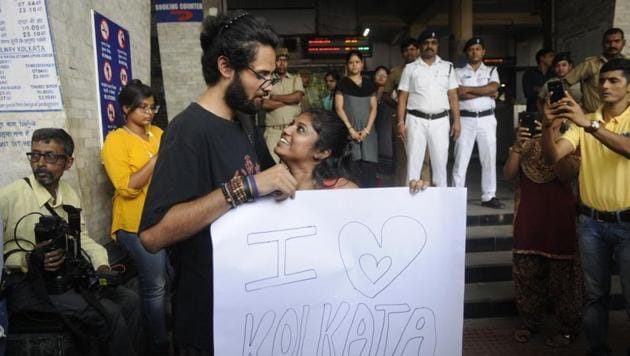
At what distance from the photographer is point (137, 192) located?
3297mm

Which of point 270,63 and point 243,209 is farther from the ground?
point 270,63

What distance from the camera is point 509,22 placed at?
14.1m

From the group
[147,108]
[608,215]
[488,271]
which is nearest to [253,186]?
[147,108]

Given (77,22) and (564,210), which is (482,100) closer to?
(564,210)

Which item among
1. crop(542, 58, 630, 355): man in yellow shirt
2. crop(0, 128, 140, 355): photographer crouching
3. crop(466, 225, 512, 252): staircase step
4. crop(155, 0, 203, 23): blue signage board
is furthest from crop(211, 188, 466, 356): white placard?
crop(155, 0, 203, 23): blue signage board

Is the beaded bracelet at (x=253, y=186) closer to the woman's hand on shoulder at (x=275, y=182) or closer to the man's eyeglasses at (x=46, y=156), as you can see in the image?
the woman's hand on shoulder at (x=275, y=182)

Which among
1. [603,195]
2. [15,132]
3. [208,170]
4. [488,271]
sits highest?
[15,132]

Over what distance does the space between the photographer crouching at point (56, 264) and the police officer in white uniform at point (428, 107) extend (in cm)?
347

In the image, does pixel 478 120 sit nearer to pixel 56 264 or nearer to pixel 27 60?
pixel 27 60

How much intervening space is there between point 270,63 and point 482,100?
457 cm

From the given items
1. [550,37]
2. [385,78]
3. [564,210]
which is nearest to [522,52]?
[550,37]

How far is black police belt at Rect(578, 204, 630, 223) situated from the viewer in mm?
3035

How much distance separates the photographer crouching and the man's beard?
5.14ft

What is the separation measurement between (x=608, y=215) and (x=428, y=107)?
2.51 meters
